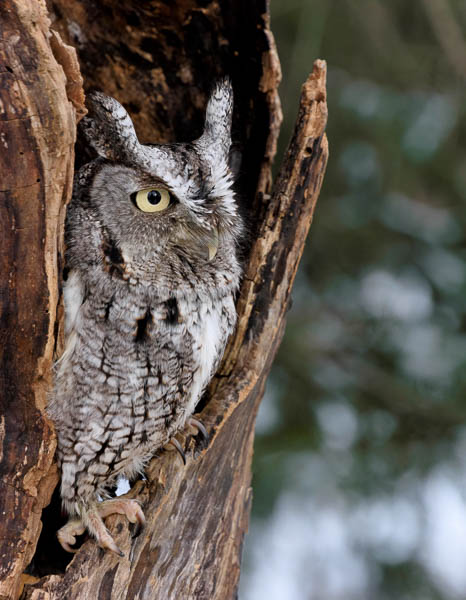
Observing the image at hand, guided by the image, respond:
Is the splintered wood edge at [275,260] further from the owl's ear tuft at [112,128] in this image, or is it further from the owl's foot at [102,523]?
the owl's ear tuft at [112,128]

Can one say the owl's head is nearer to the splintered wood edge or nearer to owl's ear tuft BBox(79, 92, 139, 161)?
owl's ear tuft BBox(79, 92, 139, 161)

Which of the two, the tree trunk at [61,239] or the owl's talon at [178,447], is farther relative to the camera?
the owl's talon at [178,447]

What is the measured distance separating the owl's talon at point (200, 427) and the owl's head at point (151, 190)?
1.26ft

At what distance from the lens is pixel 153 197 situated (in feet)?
4.09

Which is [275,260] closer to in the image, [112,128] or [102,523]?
[112,128]

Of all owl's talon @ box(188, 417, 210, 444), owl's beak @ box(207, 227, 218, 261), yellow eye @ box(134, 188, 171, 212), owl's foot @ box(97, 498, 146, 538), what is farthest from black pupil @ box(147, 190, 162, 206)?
owl's foot @ box(97, 498, 146, 538)

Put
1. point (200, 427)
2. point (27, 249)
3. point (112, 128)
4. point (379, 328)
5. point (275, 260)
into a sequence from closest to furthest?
point (27, 249)
point (112, 128)
point (200, 427)
point (275, 260)
point (379, 328)

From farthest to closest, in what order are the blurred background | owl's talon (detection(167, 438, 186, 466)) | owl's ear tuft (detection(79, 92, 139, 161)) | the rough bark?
the blurred background < owl's talon (detection(167, 438, 186, 466)) < owl's ear tuft (detection(79, 92, 139, 161)) < the rough bark

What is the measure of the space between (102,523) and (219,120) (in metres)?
0.96

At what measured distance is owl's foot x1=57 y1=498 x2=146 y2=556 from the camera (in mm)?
1225

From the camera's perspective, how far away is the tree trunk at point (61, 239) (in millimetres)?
1037

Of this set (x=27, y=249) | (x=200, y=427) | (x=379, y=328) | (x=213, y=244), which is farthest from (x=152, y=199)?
(x=379, y=328)

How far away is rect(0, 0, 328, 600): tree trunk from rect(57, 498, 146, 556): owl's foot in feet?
0.07

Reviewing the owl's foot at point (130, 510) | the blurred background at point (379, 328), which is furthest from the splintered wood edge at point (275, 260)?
the blurred background at point (379, 328)
